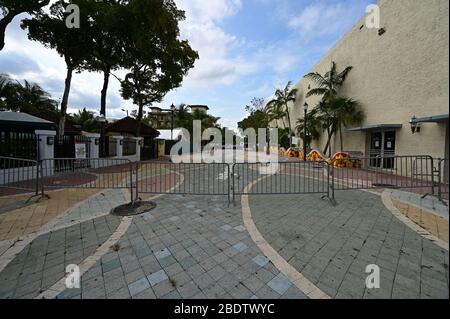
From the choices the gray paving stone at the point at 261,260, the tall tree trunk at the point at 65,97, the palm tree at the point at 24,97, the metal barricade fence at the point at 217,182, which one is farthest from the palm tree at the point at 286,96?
the palm tree at the point at 24,97

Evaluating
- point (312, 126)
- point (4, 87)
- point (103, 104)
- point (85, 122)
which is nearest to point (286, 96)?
point (312, 126)

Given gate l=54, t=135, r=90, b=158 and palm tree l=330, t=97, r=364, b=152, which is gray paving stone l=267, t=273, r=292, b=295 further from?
palm tree l=330, t=97, r=364, b=152

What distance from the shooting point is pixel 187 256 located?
2.92m

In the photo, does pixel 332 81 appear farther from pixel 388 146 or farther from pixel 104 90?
pixel 104 90

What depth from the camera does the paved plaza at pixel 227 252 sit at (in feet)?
7.45

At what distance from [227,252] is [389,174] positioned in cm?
924

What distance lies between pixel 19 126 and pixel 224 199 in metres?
9.07

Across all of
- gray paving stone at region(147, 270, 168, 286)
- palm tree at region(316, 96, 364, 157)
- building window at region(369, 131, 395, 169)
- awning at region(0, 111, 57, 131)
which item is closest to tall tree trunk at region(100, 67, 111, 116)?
awning at region(0, 111, 57, 131)

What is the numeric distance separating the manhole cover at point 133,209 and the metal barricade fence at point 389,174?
183 inches

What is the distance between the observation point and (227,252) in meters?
3.02

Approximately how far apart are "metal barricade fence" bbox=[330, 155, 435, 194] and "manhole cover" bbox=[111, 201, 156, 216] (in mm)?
4639

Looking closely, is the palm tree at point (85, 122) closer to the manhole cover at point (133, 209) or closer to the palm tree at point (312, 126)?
the palm tree at point (312, 126)
